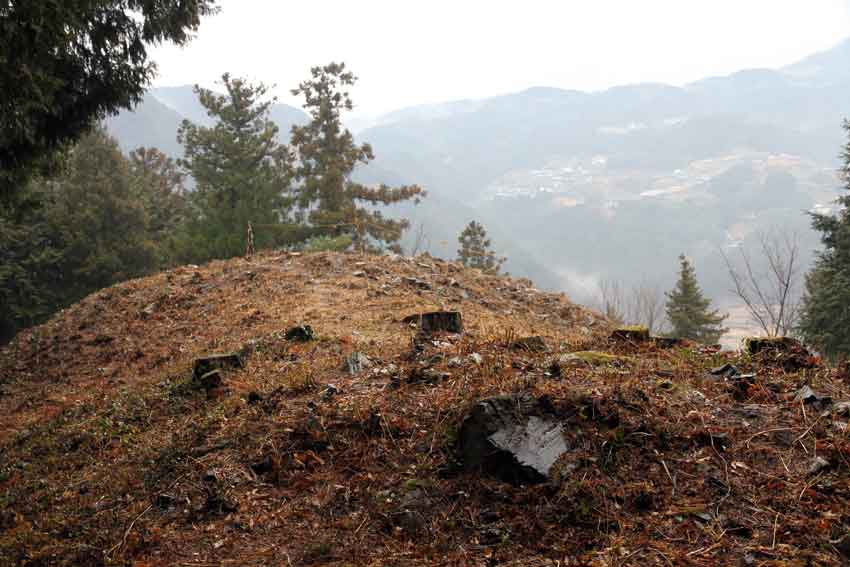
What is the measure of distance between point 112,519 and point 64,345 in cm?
767

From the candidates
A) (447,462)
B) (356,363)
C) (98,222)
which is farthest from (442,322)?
(98,222)

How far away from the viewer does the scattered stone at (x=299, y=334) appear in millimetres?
6934

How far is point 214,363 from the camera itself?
20.2 ft

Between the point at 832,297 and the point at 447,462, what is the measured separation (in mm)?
17581

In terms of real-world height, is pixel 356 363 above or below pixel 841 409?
above

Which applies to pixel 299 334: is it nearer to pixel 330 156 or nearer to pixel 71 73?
pixel 71 73

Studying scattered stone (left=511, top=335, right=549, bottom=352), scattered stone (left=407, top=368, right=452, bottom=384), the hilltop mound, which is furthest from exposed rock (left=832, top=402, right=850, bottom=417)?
scattered stone (left=407, top=368, right=452, bottom=384)

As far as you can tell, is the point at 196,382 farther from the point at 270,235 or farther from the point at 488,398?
the point at 270,235

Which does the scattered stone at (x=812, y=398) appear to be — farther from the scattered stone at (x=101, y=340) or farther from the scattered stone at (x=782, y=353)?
the scattered stone at (x=101, y=340)

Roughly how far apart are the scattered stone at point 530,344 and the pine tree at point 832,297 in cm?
1525

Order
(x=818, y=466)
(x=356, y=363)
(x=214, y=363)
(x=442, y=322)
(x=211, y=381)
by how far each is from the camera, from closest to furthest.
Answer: (x=818, y=466) → (x=356, y=363) → (x=211, y=381) → (x=214, y=363) → (x=442, y=322)

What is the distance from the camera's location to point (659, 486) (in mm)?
3248

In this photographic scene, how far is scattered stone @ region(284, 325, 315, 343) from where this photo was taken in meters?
6.93

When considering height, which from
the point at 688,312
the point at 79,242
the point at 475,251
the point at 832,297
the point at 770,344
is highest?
the point at 79,242
